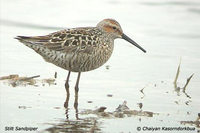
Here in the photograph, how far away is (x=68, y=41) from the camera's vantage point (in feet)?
37.8

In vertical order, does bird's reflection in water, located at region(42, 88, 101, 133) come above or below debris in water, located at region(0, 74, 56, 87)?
below

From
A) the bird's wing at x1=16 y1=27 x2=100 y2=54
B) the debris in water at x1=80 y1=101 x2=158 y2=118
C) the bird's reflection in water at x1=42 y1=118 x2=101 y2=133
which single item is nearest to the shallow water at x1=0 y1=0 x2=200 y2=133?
the bird's reflection in water at x1=42 y1=118 x2=101 y2=133

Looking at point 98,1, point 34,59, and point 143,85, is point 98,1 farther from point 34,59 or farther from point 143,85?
point 143,85

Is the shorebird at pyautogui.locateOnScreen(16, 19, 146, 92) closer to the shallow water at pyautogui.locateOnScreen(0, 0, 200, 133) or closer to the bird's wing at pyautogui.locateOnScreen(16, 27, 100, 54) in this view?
the bird's wing at pyautogui.locateOnScreen(16, 27, 100, 54)

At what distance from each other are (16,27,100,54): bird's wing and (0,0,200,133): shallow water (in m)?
0.83

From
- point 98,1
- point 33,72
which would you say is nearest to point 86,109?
point 33,72

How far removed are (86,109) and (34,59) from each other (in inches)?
148

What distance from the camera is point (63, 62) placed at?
37.8 feet

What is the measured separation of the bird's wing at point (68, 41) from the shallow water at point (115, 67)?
32.5 inches

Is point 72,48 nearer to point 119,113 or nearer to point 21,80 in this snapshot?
point 21,80

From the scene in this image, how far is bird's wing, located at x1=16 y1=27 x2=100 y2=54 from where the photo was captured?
1142 cm

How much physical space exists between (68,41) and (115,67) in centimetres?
226

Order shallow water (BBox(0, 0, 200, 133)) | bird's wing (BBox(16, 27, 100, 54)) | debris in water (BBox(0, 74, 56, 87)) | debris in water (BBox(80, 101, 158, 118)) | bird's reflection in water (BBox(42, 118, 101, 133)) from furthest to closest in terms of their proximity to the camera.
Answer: debris in water (BBox(0, 74, 56, 87)) → bird's wing (BBox(16, 27, 100, 54)) → debris in water (BBox(80, 101, 158, 118)) → shallow water (BBox(0, 0, 200, 133)) → bird's reflection in water (BBox(42, 118, 101, 133))

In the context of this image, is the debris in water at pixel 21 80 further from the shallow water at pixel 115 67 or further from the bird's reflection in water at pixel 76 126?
the bird's reflection in water at pixel 76 126
